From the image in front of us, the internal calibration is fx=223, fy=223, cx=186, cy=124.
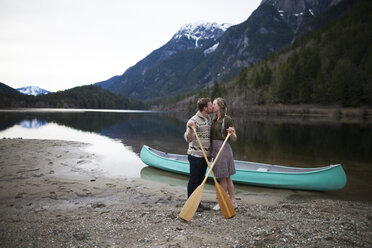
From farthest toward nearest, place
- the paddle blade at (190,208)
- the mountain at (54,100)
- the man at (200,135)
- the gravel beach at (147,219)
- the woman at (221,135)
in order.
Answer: the mountain at (54,100) → the woman at (221,135) → the man at (200,135) → the paddle blade at (190,208) → the gravel beach at (147,219)

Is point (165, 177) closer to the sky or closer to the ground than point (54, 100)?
closer to the ground

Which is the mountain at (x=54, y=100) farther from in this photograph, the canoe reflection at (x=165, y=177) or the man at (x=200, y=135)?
the man at (x=200, y=135)

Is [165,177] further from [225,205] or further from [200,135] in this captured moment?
[200,135]

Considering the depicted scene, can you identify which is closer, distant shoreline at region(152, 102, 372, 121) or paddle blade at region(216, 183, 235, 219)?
paddle blade at region(216, 183, 235, 219)

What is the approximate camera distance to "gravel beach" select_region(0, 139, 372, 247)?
4.27m

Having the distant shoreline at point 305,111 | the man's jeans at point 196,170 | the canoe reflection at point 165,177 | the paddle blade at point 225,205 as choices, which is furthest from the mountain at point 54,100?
the paddle blade at point 225,205

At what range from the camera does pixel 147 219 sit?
541cm

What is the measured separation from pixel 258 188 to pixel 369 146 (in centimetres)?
1605

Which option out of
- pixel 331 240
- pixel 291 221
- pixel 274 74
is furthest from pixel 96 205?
pixel 274 74

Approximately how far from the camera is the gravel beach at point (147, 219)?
168 inches

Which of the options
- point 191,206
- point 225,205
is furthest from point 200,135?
point 225,205

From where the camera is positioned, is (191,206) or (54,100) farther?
(54,100)

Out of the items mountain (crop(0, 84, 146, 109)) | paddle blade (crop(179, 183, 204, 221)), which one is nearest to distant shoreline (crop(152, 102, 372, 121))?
paddle blade (crop(179, 183, 204, 221))

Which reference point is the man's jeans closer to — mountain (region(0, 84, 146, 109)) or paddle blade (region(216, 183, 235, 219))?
paddle blade (region(216, 183, 235, 219))
